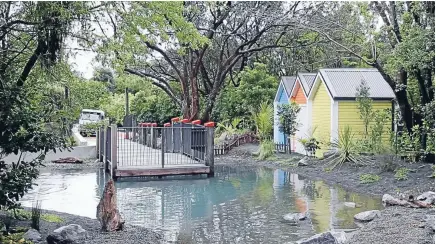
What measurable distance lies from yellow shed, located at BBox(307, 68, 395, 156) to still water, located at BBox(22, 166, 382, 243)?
3044mm

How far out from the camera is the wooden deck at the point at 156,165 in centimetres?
1297

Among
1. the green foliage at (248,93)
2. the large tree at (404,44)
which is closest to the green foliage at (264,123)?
the green foliage at (248,93)

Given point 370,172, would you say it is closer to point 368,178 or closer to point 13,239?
point 368,178

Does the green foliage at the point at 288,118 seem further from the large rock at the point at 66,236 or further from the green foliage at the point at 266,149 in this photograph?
the large rock at the point at 66,236

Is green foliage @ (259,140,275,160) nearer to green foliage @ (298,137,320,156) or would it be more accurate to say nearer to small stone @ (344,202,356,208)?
green foliage @ (298,137,320,156)

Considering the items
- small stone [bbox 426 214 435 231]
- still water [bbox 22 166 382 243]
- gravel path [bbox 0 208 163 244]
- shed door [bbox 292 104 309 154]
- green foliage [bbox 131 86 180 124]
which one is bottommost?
still water [bbox 22 166 382 243]

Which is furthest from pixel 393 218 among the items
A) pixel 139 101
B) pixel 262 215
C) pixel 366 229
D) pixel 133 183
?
pixel 139 101

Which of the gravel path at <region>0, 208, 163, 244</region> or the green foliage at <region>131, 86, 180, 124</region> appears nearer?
the gravel path at <region>0, 208, 163, 244</region>

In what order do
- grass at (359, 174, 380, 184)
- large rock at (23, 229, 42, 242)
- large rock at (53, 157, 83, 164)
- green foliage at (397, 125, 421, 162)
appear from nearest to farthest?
large rock at (23, 229, 42, 242) < grass at (359, 174, 380, 184) < green foliage at (397, 125, 421, 162) < large rock at (53, 157, 83, 164)

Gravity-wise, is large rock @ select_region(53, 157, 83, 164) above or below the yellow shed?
below

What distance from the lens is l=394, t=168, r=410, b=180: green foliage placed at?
11.1m

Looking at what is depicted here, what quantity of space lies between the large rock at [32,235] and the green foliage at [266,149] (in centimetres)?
1274

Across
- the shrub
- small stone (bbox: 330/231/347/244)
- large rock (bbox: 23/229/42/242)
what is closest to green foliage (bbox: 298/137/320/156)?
the shrub

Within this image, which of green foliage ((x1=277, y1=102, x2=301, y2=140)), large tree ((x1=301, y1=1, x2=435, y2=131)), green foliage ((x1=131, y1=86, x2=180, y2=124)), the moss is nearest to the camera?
the moss
